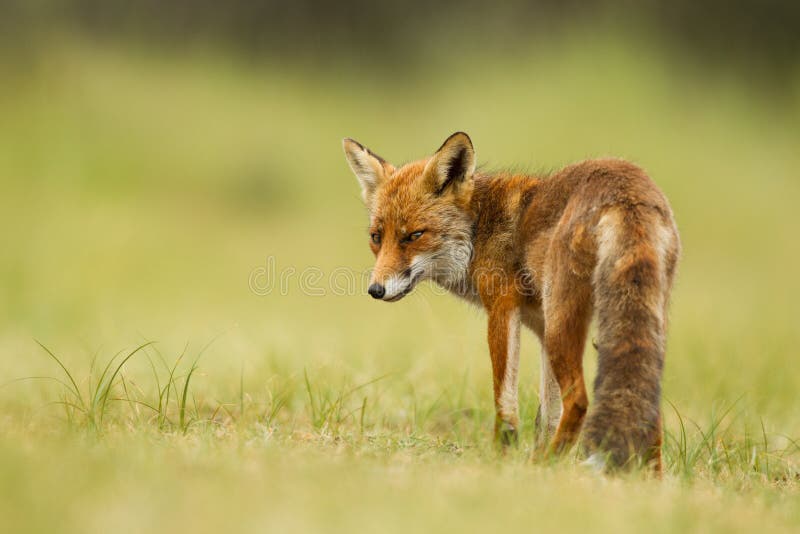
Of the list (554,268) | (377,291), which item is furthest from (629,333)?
(377,291)

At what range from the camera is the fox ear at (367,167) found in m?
5.95

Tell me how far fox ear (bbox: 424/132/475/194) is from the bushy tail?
143cm

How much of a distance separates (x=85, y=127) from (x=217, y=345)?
7885mm

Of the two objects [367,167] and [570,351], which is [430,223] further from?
[570,351]

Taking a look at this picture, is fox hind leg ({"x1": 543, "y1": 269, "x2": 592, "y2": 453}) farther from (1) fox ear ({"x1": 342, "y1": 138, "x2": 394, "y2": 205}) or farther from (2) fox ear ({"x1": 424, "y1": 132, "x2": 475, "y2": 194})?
(1) fox ear ({"x1": 342, "y1": 138, "x2": 394, "y2": 205})

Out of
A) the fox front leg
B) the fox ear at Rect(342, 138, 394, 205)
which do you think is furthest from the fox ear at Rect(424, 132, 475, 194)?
the fox front leg

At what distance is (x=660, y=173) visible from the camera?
14312 millimetres

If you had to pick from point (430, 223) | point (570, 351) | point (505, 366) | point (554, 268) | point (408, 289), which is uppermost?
point (430, 223)

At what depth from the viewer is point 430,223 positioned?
5387 mm

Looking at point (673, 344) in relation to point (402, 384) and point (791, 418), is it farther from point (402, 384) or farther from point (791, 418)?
point (402, 384)

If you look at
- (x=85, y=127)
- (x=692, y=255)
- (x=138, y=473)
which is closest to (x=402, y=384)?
(x=138, y=473)

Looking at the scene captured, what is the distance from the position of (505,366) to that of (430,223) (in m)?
1.11

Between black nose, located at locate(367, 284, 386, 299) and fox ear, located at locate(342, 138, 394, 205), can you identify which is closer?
black nose, located at locate(367, 284, 386, 299)

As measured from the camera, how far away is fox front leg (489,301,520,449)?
480 centimetres
